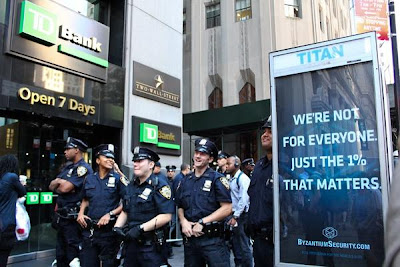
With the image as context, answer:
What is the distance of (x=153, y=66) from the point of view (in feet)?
32.7

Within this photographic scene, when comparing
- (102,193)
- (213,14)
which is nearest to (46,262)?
(102,193)

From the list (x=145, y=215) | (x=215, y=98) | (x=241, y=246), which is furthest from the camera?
(x=215, y=98)

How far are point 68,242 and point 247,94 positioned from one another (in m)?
16.9

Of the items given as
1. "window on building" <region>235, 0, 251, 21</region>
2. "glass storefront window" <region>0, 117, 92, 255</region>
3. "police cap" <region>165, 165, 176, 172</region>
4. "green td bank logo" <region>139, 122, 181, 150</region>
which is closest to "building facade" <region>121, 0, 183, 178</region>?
"green td bank logo" <region>139, 122, 181, 150</region>

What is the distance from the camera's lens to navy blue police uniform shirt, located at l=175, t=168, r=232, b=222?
4.14 meters

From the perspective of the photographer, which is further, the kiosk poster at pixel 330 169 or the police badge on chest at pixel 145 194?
the police badge on chest at pixel 145 194

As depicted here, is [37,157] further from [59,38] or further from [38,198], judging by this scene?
[59,38]

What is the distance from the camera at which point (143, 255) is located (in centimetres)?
388

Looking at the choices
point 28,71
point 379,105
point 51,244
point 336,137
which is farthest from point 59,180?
point 379,105

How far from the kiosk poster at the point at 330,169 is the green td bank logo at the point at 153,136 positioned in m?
6.51

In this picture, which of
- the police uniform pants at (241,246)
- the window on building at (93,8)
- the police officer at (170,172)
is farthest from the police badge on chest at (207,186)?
the window on building at (93,8)

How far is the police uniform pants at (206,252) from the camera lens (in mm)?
3928

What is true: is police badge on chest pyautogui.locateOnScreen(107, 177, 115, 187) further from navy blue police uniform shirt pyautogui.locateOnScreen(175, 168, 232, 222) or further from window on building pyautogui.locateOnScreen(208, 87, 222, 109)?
window on building pyautogui.locateOnScreen(208, 87, 222, 109)

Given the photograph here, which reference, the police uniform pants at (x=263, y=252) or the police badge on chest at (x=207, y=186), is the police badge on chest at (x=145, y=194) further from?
the police uniform pants at (x=263, y=252)
